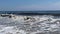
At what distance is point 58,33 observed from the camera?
14.3m

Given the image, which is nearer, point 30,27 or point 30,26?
point 30,27

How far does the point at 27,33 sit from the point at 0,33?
2497 mm

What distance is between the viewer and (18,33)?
14.3m

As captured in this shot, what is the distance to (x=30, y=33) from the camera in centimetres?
1456

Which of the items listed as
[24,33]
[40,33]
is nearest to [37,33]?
[40,33]

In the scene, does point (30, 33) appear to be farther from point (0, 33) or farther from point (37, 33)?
point (0, 33)

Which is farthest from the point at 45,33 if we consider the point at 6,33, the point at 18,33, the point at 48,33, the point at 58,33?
the point at 6,33

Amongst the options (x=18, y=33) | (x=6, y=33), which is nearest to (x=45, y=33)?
(x=18, y=33)

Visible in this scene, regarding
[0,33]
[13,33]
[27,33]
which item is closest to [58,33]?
[27,33]

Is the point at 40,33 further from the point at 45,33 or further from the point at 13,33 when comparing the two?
the point at 13,33

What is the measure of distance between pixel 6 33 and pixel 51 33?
4190 mm

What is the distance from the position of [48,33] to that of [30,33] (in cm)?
168

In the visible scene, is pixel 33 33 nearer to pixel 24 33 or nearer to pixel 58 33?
A: pixel 24 33

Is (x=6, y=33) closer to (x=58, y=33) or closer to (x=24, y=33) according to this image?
(x=24, y=33)
